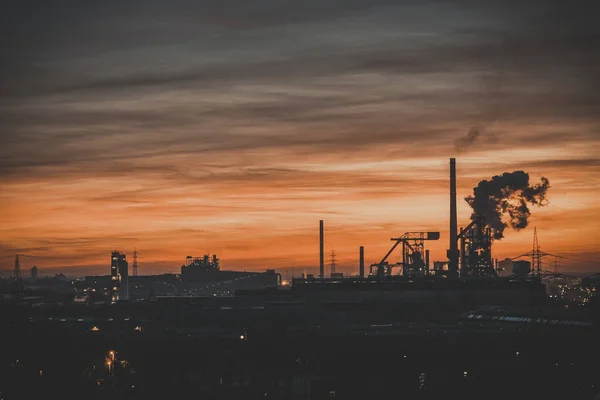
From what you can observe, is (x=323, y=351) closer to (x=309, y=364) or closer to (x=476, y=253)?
(x=309, y=364)

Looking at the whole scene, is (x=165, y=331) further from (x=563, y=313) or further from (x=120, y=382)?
(x=563, y=313)

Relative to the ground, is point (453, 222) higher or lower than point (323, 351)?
higher

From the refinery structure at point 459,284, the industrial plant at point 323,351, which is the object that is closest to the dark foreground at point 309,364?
the industrial plant at point 323,351

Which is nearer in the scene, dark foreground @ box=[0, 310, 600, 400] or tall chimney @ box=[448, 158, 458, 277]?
dark foreground @ box=[0, 310, 600, 400]

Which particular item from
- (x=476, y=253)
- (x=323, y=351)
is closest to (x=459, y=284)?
(x=476, y=253)

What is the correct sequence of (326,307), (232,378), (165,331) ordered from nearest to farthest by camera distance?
(232,378) → (165,331) → (326,307)

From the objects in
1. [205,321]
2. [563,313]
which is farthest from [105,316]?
[563,313]

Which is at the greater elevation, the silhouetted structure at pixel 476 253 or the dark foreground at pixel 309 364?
the silhouetted structure at pixel 476 253

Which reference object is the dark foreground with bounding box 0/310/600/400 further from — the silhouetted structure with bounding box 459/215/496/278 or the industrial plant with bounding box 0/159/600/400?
the silhouetted structure with bounding box 459/215/496/278

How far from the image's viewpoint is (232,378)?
8181 cm

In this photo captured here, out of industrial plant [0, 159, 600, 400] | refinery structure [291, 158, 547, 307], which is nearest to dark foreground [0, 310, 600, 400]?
industrial plant [0, 159, 600, 400]

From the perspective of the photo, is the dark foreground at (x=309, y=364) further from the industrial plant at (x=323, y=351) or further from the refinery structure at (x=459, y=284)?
the refinery structure at (x=459, y=284)

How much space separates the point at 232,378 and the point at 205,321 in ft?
125

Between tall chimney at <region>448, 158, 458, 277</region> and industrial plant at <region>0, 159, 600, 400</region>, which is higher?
tall chimney at <region>448, 158, 458, 277</region>
